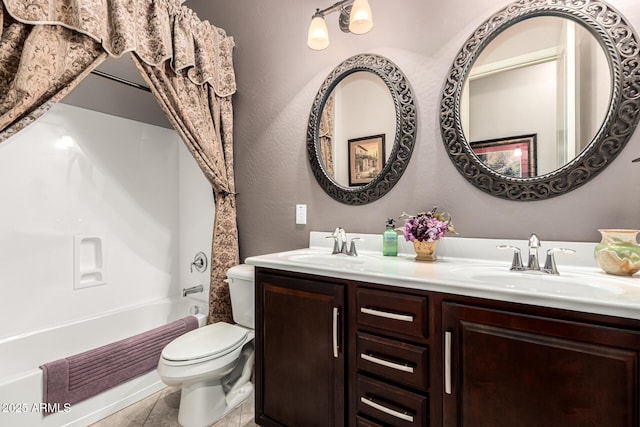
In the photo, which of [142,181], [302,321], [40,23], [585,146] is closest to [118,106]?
[142,181]

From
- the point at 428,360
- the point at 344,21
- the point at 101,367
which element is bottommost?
the point at 101,367

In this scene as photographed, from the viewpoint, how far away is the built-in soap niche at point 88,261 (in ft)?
7.14

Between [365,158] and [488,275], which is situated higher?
[365,158]

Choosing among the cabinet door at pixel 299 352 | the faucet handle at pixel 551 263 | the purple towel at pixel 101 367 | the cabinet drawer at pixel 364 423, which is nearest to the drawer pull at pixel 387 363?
the cabinet door at pixel 299 352

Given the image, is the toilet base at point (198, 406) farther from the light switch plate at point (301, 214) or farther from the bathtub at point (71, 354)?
the light switch plate at point (301, 214)

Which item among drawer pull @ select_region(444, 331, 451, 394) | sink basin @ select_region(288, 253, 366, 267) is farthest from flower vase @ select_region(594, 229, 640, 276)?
sink basin @ select_region(288, 253, 366, 267)

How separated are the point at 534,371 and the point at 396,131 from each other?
1196mm

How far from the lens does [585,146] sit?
122cm

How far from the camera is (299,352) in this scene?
4.47ft

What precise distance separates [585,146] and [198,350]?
201 centimetres

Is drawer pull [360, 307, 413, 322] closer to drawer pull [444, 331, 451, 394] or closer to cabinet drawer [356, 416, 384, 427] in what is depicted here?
drawer pull [444, 331, 451, 394]

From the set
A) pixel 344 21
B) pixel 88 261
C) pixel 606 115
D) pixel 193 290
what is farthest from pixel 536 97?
pixel 88 261

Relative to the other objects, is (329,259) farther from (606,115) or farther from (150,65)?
(150,65)

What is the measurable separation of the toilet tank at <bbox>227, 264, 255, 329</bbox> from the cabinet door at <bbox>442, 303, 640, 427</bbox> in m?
1.24
